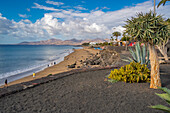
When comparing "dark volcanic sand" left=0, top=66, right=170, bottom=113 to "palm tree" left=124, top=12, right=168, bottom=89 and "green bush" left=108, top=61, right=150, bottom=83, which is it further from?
"palm tree" left=124, top=12, right=168, bottom=89

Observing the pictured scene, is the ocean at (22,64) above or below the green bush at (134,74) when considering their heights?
below

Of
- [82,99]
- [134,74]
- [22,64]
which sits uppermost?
[134,74]

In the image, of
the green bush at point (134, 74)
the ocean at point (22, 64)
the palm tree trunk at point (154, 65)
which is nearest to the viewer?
the palm tree trunk at point (154, 65)

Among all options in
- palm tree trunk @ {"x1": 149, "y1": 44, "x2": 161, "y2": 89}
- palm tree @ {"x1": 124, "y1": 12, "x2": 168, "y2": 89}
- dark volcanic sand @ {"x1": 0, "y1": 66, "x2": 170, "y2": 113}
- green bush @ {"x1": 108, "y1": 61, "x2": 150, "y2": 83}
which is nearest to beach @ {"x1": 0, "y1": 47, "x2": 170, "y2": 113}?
dark volcanic sand @ {"x1": 0, "y1": 66, "x2": 170, "y2": 113}

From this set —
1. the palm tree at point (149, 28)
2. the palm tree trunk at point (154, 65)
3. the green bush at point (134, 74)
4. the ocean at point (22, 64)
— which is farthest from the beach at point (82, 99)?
the ocean at point (22, 64)

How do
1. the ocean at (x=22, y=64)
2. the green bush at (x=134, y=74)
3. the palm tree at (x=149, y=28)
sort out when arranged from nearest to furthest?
the palm tree at (x=149, y=28) → the green bush at (x=134, y=74) → the ocean at (x=22, y=64)

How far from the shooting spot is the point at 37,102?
12.5 ft

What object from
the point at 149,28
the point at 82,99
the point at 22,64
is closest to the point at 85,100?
the point at 82,99

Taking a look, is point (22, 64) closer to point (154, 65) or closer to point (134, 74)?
point (134, 74)

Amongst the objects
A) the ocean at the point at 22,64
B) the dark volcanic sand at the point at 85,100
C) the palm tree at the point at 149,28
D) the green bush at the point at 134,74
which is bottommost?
the ocean at the point at 22,64

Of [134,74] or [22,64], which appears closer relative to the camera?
[134,74]

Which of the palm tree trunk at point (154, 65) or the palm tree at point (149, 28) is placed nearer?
the palm tree at point (149, 28)

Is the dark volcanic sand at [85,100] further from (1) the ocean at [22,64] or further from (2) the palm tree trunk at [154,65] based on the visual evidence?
(1) the ocean at [22,64]

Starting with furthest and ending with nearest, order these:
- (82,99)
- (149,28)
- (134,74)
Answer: (134,74), (82,99), (149,28)
